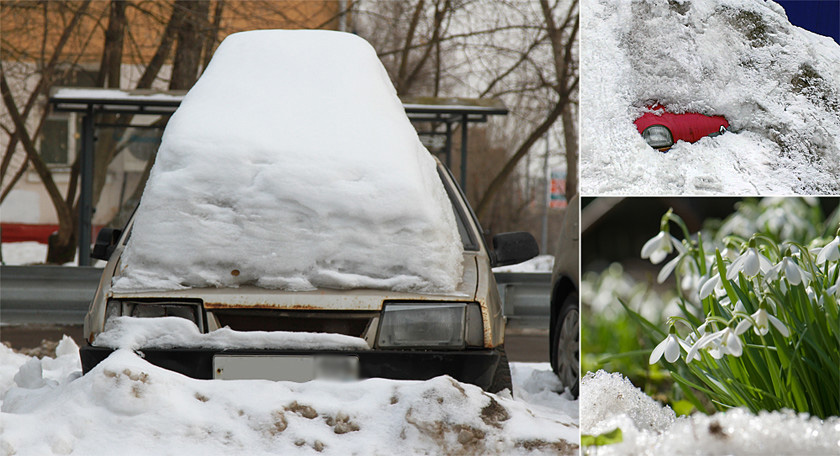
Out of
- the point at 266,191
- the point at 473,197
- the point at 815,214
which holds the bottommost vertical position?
the point at 473,197

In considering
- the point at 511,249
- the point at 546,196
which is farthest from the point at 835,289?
the point at 546,196

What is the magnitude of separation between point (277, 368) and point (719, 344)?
4.61ft

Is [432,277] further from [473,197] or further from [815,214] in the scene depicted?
[473,197]

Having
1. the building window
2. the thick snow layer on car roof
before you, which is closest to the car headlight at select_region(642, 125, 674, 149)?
the thick snow layer on car roof

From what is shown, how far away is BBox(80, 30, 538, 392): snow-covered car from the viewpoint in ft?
8.72

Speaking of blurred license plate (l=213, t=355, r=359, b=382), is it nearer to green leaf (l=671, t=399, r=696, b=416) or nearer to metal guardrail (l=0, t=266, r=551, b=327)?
green leaf (l=671, t=399, r=696, b=416)

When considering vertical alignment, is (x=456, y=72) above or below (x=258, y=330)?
above

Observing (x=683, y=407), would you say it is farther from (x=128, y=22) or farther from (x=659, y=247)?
(x=128, y=22)

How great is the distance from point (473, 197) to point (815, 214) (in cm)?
932

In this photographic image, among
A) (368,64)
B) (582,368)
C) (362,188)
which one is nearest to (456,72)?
(368,64)

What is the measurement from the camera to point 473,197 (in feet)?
37.8

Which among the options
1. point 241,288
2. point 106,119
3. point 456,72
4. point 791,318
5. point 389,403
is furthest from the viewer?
point 456,72

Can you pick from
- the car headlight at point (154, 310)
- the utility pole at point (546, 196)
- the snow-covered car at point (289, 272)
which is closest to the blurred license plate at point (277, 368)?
the snow-covered car at point (289, 272)

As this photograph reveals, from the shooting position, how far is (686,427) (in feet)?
6.53
